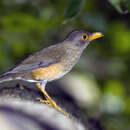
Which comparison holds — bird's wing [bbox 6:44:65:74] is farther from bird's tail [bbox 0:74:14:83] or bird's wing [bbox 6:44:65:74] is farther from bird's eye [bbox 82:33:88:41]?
bird's eye [bbox 82:33:88:41]

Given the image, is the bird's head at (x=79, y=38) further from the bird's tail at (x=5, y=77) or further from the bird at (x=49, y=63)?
the bird's tail at (x=5, y=77)

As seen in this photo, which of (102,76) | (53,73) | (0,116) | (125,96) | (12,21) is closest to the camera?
(0,116)

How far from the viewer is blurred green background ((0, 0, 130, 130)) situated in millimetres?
6125

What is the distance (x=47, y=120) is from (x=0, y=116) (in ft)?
1.51

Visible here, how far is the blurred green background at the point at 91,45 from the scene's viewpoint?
6125 mm

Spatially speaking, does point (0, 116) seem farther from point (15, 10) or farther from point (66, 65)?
point (15, 10)

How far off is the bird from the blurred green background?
1.20ft

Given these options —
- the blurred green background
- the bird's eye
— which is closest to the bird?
the bird's eye

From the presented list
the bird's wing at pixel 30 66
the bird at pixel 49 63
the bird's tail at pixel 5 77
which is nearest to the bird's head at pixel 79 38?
the bird at pixel 49 63

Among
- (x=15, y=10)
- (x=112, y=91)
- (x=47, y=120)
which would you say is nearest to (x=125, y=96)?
(x=112, y=91)

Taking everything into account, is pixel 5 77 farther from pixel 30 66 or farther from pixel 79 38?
pixel 79 38

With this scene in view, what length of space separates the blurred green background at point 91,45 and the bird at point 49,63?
1.20 ft

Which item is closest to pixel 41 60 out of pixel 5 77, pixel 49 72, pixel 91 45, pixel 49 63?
pixel 49 63

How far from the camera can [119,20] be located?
751 centimetres
